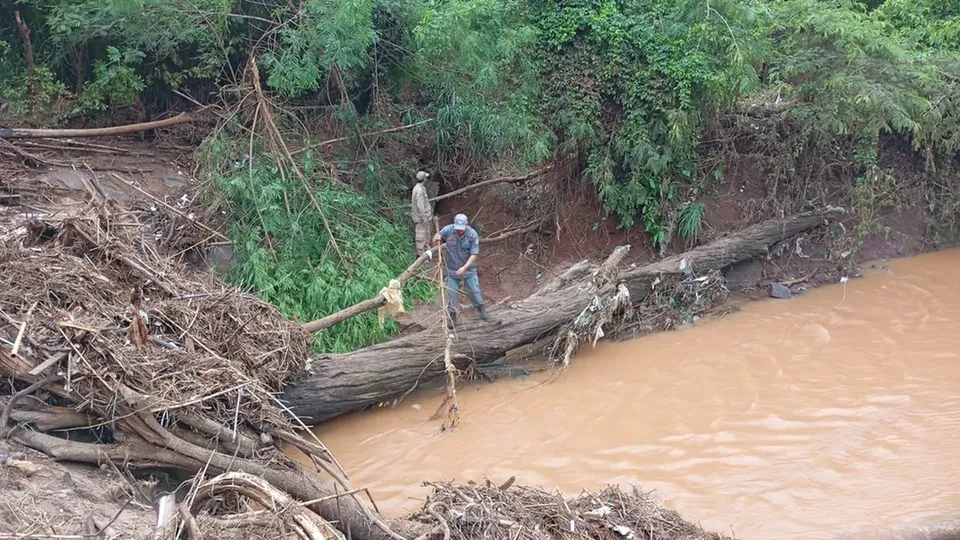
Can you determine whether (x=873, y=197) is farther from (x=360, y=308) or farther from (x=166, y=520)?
(x=166, y=520)

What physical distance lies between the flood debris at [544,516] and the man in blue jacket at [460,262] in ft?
9.84

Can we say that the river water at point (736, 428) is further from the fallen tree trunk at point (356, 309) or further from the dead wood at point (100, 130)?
the dead wood at point (100, 130)

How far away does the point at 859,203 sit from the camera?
11180 mm

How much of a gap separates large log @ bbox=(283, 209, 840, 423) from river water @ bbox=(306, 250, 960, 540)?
1.13 ft

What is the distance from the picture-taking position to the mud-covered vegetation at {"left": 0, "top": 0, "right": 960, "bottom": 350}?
30.4ft

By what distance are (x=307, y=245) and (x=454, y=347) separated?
266cm

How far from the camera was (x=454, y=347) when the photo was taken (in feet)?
25.8

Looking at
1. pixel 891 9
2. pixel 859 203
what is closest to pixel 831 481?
pixel 859 203

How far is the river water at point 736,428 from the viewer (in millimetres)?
5824

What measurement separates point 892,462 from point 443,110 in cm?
694

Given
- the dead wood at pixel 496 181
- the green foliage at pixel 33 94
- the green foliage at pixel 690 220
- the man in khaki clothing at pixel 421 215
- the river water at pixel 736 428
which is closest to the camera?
the river water at pixel 736 428

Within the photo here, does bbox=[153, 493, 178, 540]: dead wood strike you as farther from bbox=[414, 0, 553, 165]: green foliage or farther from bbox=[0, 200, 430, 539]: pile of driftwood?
bbox=[414, 0, 553, 165]: green foliage

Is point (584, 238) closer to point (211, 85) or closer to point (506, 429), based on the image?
point (506, 429)

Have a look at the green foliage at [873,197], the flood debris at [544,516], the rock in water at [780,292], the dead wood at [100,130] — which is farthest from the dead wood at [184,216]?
the green foliage at [873,197]
